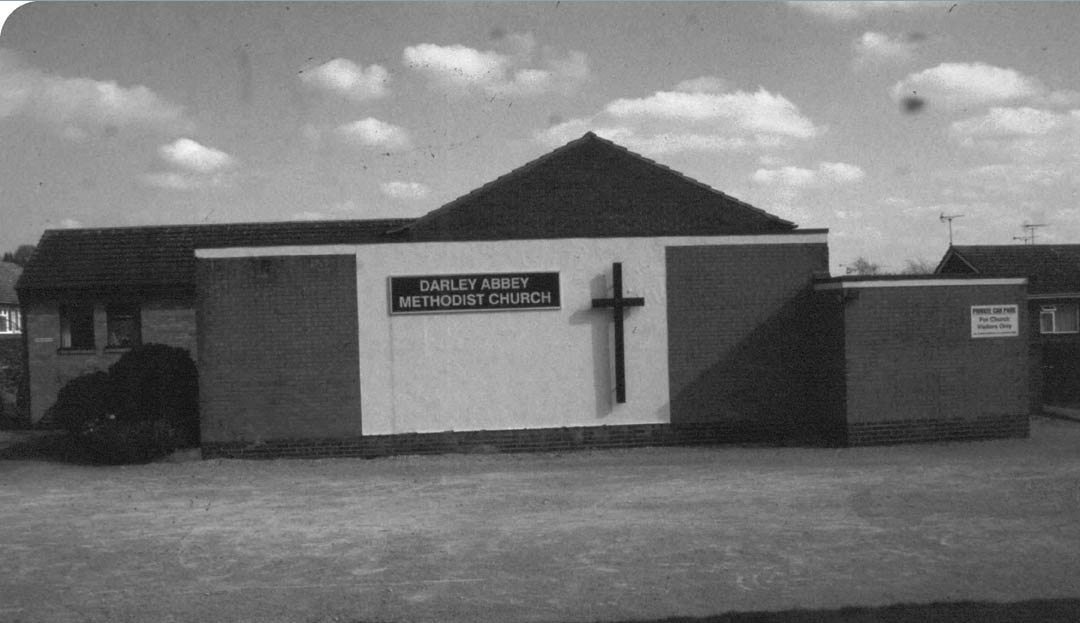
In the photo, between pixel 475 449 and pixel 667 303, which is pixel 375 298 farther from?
pixel 667 303

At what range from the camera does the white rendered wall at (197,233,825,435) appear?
16266 millimetres

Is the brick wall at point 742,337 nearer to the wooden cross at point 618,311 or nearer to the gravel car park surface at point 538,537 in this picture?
the wooden cross at point 618,311

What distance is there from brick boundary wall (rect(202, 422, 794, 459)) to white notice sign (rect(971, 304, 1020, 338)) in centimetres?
421

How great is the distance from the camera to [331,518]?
36.5 ft

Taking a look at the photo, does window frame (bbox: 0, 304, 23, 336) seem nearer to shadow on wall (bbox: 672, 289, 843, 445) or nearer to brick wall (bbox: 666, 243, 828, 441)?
brick wall (bbox: 666, 243, 828, 441)

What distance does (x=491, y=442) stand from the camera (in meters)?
16.3

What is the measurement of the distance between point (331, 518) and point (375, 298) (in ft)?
18.8

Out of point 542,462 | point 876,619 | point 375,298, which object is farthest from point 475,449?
point 876,619

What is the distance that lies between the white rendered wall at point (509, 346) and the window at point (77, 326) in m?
11.0

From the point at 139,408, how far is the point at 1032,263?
25.9 m

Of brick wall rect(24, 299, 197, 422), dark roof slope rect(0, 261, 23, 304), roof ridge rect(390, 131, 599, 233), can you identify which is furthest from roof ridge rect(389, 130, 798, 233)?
dark roof slope rect(0, 261, 23, 304)

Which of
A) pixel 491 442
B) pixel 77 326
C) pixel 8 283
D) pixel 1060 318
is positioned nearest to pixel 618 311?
pixel 491 442

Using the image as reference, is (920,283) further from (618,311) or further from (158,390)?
(158,390)

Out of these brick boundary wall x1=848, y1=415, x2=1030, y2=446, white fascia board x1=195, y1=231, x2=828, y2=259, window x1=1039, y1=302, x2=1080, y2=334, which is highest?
white fascia board x1=195, y1=231, x2=828, y2=259
